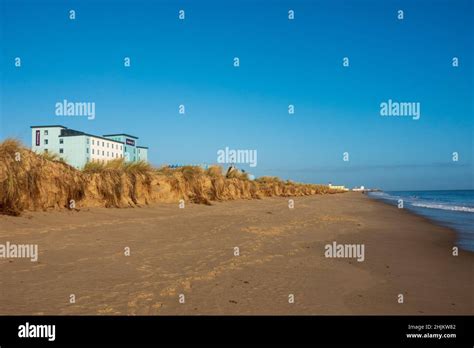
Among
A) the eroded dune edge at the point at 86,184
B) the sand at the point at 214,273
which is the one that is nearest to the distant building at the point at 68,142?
the eroded dune edge at the point at 86,184

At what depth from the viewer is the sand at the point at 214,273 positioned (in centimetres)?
386

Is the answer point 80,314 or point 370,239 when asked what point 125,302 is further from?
point 370,239

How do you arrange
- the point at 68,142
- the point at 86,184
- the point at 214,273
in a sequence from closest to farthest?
the point at 214,273 < the point at 86,184 < the point at 68,142

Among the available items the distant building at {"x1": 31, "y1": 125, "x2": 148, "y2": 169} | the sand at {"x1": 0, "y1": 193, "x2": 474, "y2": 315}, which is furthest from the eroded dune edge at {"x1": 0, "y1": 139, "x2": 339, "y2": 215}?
the distant building at {"x1": 31, "y1": 125, "x2": 148, "y2": 169}

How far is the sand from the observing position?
386 centimetres

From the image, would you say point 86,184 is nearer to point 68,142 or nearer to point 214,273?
point 214,273

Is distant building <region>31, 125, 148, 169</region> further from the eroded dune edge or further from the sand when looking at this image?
the sand

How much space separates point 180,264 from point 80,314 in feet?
7.80

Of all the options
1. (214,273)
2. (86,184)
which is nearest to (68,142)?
(86,184)

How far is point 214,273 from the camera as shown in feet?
17.1

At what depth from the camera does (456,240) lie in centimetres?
981

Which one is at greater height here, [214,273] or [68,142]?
[68,142]

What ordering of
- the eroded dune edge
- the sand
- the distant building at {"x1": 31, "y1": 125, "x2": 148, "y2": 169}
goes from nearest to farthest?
1. the sand
2. the eroded dune edge
3. the distant building at {"x1": 31, "y1": 125, "x2": 148, "y2": 169}
